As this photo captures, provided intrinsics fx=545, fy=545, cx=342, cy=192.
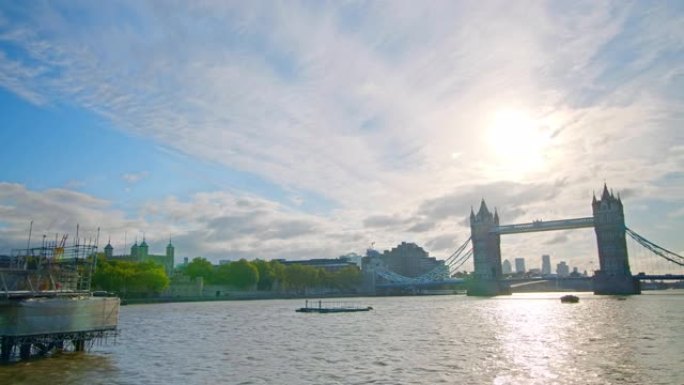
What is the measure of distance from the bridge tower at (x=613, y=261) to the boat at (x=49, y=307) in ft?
562

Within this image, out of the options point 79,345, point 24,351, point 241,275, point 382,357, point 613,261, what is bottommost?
point 382,357

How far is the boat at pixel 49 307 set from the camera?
37406 mm

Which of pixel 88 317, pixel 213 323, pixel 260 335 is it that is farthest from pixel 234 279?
pixel 88 317

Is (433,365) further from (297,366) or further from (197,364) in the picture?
(197,364)

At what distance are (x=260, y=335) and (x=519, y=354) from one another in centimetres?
2959

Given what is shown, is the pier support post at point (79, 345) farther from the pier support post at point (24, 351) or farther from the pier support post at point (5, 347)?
the pier support post at point (5, 347)

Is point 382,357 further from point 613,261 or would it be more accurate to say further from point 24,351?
point 613,261

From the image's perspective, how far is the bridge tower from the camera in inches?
6998

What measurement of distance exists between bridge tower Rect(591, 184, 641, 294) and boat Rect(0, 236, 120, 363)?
562 ft

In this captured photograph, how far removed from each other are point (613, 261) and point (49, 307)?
619 ft

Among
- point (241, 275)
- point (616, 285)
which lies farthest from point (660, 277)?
point (241, 275)

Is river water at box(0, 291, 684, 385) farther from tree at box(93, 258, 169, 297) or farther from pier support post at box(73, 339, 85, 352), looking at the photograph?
tree at box(93, 258, 169, 297)

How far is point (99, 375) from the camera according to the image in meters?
34.9

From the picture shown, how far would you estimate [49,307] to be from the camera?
3906 cm
